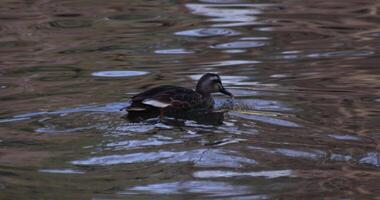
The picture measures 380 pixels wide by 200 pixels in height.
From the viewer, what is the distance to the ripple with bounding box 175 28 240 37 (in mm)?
16641

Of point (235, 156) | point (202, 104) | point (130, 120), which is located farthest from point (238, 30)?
point (235, 156)

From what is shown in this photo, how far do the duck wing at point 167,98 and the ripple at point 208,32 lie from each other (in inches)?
207

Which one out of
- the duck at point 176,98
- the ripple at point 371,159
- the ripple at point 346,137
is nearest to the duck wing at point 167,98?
the duck at point 176,98

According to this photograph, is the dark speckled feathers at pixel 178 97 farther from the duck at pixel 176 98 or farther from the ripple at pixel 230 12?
the ripple at pixel 230 12

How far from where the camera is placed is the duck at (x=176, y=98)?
10.8 meters

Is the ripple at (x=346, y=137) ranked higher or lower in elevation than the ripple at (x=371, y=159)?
lower

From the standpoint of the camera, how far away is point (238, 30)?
16.8 metres

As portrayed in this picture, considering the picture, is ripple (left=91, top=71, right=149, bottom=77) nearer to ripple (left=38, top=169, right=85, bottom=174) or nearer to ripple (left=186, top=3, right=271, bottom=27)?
ripple (left=186, top=3, right=271, bottom=27)

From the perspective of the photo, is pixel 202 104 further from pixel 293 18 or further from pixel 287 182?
pixel 293 18

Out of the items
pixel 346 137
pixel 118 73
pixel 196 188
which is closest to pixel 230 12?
pixel 118 73

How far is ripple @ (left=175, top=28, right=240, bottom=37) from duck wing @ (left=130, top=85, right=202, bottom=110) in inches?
207

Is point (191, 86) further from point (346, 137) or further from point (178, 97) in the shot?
point (346, 137)

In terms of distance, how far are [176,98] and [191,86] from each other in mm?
1735

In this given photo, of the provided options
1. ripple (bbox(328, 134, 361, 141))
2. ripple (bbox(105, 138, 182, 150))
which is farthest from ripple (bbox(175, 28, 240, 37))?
ripple (bbox(105, 138, 182, 150))
